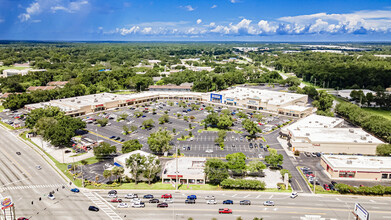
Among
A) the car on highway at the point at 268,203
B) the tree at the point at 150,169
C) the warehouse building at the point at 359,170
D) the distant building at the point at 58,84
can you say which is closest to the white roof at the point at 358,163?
the warehouse building at the point at 359,170

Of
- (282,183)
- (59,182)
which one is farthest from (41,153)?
(282,183)

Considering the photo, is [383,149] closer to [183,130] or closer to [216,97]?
[183,130]

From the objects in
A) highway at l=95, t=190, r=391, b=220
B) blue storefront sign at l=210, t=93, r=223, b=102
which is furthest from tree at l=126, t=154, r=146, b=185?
blue storefront sign at l=210, t=93, r=223, b=102

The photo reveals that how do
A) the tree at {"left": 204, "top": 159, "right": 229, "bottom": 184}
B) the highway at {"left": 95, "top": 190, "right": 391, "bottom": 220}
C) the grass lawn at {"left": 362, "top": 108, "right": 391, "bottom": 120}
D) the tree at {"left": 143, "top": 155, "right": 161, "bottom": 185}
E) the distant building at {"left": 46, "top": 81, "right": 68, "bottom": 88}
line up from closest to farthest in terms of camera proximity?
the highway at {"left": 95, "top": 190, "right": 391, "bottom": 220}, the tree at {"left": 204, "top": 159, "right": 229, "bottom": 184}, the tree at {"left": 143, "top": 155, "right": 161, "bottom": 185}, the grass lawn at {"left": 362, "top": 108, "right": 391, "bottom": 120}, the distant building at {"left": 46, "top": 81, "right": 68, "bottom": 88}

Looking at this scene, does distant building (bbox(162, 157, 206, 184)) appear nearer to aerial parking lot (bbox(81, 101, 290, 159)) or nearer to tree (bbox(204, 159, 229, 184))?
tree (bbox(204, 159, 229, 184))

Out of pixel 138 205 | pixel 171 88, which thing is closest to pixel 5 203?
pixel 138 205

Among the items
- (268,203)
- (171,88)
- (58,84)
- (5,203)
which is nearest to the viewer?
(5,203)
